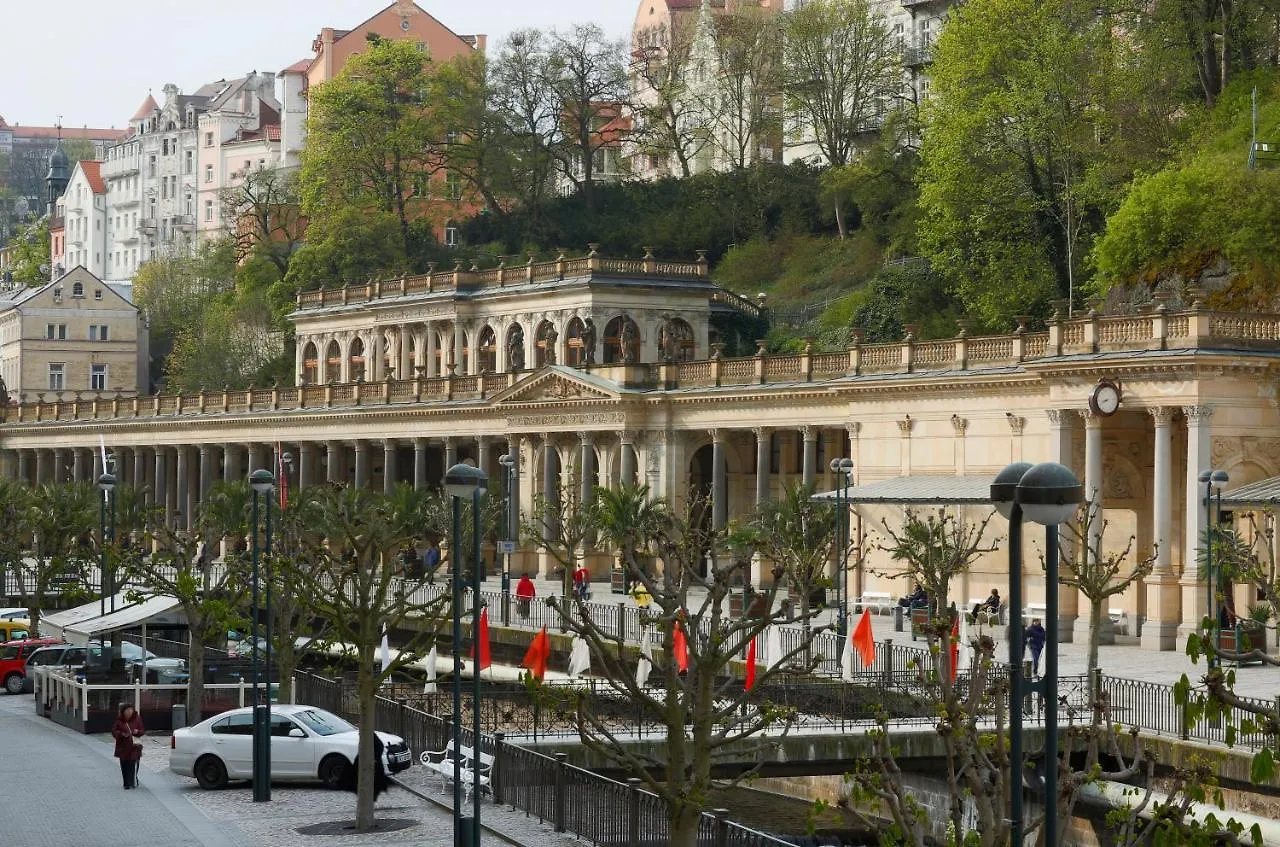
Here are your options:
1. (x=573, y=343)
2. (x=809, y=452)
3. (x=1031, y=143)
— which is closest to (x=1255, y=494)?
(x=809, y=452)

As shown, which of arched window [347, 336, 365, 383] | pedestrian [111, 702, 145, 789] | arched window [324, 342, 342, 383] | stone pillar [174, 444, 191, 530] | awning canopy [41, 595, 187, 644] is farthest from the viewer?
stone pillar [174, 444, 191, 530]

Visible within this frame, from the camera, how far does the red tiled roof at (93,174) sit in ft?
584

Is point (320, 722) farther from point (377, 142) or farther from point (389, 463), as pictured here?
point (377, 142)

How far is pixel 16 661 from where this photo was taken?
56.2 metres

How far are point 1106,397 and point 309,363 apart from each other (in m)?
59.6

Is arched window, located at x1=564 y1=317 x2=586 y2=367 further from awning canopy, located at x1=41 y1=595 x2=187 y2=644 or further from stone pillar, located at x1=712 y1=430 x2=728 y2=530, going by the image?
awning canopy, located at x1=41 y1=595 x2=187 y2=644

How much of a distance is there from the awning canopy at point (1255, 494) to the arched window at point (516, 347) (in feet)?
143

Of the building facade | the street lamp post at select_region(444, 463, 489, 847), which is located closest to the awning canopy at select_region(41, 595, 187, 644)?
the street lamp post at select_region(444, 463, 489, 847)

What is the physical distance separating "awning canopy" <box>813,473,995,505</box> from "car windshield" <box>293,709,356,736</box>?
19425 mm

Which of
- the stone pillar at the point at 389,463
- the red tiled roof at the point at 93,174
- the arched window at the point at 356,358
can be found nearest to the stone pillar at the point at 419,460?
the stone pillar at the point at 389,463

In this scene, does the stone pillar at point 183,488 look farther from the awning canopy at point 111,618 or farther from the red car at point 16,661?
the awning canopy at point 111,618

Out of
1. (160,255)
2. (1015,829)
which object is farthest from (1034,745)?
(160,255)

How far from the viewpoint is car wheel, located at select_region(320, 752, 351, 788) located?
3644cm

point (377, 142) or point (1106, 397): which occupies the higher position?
point (377, 142)
